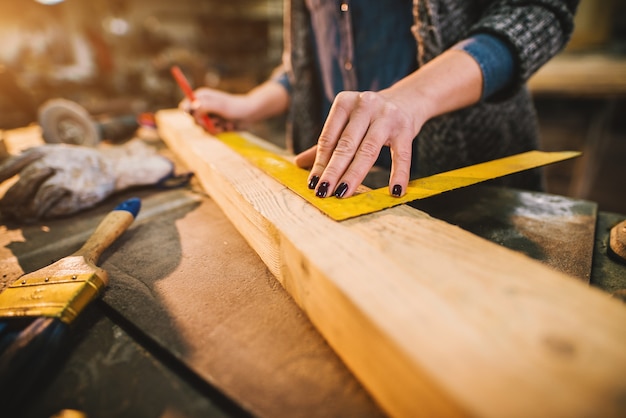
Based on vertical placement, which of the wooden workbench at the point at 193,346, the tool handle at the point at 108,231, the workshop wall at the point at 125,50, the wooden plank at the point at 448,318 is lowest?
the wooden workbench at the point at 193,346

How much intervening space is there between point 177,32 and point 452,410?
43.3 feet

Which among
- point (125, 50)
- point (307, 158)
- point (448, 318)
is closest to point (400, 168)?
point (307, 158)

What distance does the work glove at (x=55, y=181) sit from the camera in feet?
4.15

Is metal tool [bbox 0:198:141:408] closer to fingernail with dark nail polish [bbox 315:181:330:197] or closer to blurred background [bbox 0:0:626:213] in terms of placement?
fingernail with dark nail polish [bbox 315:181:330:197]

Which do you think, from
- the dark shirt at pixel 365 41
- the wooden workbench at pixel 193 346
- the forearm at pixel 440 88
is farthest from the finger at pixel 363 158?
the dark shirt at pixel 365 41

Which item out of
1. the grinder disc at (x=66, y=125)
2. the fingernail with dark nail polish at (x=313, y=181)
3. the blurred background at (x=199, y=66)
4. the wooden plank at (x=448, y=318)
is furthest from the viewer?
the blurred background at (x=199, y=66)

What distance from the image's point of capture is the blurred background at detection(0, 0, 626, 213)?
3838mm

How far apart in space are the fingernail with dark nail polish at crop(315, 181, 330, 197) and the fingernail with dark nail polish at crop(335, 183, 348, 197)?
0.11ft

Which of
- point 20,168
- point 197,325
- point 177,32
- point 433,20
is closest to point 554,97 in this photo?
point 433,20

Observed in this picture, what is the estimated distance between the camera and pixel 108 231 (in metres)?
1.04

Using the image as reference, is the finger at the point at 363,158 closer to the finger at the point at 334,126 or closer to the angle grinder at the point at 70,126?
the finger at the point at 334,126

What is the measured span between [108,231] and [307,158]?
75cm

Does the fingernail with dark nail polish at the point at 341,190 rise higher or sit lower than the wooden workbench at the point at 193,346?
higher

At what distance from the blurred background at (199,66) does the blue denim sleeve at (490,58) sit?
139 inches
